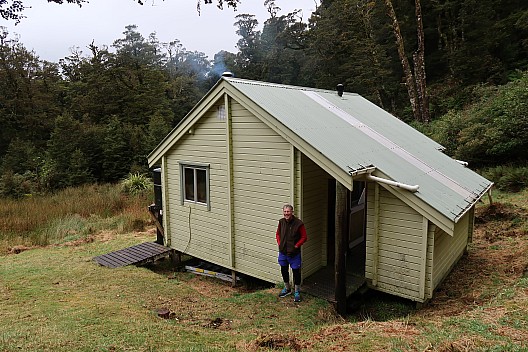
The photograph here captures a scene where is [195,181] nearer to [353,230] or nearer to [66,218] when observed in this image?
[353,230]

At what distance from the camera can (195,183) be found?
30.9 ft

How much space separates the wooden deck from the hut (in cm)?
41

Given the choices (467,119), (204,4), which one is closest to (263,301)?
(204,4)

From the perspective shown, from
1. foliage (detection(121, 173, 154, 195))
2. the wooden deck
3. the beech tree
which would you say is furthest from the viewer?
foliage (detection(121, 173, 154, 195))

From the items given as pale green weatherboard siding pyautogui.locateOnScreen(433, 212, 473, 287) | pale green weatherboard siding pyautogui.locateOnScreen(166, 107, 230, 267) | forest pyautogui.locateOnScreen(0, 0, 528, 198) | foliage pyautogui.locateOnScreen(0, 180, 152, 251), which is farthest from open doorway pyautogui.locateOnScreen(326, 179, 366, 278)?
forest pyautogui.locateOnScreen(0, 0, 528, 198)

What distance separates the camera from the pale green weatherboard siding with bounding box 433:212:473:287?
6904 millimetres

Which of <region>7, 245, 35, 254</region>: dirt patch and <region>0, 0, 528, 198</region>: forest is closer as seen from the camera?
<region>7, 245, 35, 254</region>: dirt patch

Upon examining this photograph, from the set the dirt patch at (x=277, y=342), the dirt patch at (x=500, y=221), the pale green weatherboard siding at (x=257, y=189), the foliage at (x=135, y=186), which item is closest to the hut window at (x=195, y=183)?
the pale green weatherboard siding at (x=257, y=189)

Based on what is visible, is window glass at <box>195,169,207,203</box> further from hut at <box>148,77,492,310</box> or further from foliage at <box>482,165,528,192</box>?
foliage at <box>482,165,528,192</box>

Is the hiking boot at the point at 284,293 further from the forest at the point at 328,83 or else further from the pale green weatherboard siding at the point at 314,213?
the forest at the point at 328,83

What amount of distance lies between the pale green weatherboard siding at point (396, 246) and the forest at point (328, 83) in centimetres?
1151

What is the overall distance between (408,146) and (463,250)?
113 inches

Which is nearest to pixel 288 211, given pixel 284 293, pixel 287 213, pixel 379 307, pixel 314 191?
pixel 287 213

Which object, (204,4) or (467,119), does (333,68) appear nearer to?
(467,119)
